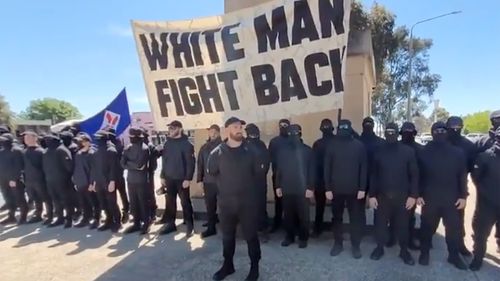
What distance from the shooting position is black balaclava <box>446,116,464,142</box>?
5.16m

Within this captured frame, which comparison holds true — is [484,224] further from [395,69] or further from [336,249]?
[395,69]

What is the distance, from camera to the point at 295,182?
17.7 feet

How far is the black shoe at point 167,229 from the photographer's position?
6372mm

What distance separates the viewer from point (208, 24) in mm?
5781

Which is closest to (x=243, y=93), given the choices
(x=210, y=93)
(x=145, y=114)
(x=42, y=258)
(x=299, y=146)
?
(x=210, y=93)

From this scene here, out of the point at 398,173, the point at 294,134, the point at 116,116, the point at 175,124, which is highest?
the point at 116,116

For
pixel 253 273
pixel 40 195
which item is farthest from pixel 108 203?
pixel 253 273

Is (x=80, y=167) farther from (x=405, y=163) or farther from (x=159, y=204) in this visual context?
(x=405, y=163)

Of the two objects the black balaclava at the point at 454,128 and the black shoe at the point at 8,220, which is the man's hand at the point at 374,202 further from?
the black shoe at the point at 8,220

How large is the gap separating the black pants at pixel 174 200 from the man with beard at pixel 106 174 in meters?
0.95

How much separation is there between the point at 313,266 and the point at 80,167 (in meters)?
4.48

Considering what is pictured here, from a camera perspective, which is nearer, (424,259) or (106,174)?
(424,259)

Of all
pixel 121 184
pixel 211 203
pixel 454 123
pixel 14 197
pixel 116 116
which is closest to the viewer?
pixel 454 123

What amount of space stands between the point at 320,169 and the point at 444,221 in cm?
178
